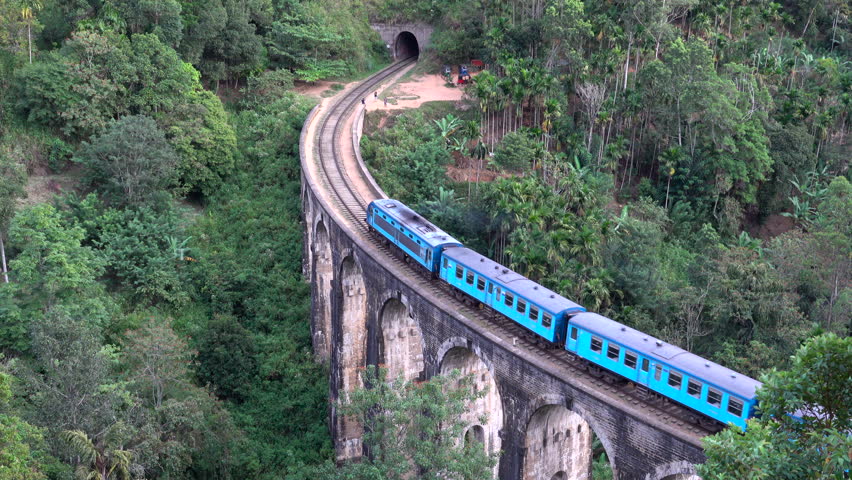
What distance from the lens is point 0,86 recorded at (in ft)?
196

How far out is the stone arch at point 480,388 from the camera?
118 feet

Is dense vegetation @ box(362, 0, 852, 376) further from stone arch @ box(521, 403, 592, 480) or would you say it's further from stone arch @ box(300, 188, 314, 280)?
A: stone arch @ box(521, 403, 592, 480)

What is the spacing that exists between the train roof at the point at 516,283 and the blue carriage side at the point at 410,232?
955 mm

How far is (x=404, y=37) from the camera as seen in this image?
87.3 metres

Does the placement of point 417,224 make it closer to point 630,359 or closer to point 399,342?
point 399,342

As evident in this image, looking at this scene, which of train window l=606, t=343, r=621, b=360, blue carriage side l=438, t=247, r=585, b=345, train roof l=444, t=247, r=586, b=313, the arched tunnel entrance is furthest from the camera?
the arched tunnel entrance

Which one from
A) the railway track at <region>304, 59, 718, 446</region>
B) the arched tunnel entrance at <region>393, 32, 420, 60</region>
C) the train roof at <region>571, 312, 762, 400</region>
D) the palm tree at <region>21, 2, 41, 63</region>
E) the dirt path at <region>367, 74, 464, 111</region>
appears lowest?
the railway track at <region>304, 59, 718, 446</region>

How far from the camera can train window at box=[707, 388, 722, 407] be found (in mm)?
26297

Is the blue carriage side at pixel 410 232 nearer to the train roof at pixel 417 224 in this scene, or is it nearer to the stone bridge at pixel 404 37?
the train roof at pixel 417 224

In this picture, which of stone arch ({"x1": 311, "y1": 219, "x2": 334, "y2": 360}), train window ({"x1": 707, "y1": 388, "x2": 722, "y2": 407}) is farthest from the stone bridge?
train window ({"x1": 707, "y1": 388, "x2": 722, "y2": 407})

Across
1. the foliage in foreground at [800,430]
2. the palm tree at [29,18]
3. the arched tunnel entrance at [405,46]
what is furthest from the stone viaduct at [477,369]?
the arched tunnel entrance at [405,46]

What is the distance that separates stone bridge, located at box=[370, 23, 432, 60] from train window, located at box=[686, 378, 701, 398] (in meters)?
59.8

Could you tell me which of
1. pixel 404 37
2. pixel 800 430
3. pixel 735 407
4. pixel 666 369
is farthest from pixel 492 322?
pixel 404 37

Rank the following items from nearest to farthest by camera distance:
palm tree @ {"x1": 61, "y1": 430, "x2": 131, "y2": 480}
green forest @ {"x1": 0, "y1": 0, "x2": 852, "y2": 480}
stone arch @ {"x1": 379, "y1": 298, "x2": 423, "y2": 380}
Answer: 1. palm tree @ {"x1": 61, "y1": 430, "x2": 131, "y2": 480}
2. stone arch @ {"x1": 379, "y1": 298, "x2": 423, "y2": 380}
3. green forest @ {"x1": 0, "y1": 0, "x2": 852, "y2": 480}
